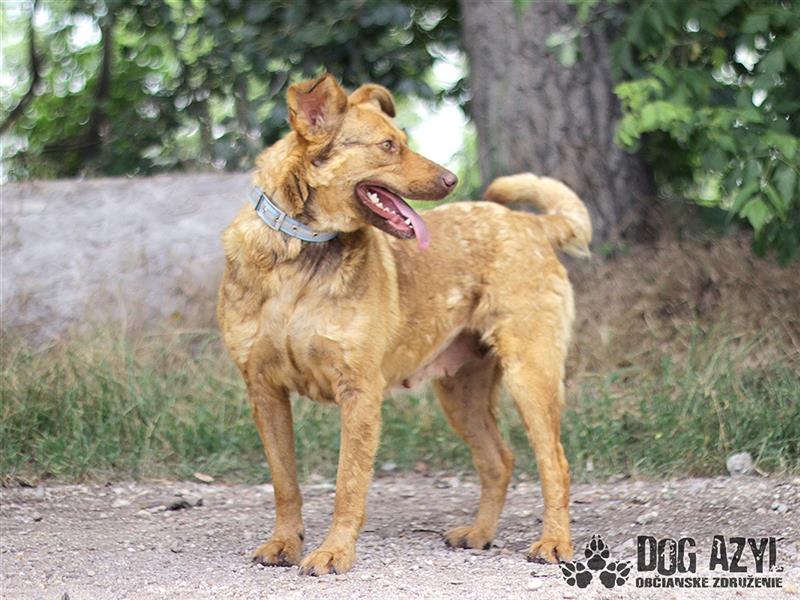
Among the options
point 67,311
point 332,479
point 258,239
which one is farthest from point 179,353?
point 258,239

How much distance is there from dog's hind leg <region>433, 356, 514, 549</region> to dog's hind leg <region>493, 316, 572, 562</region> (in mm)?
352

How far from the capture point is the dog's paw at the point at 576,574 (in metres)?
4.28

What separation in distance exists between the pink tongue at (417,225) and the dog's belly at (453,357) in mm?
856

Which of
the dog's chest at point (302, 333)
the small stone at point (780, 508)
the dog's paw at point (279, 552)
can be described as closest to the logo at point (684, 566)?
the small stone at point (780, 508)

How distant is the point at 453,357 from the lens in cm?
551

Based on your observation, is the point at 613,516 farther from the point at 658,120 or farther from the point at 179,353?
the point at 179,353

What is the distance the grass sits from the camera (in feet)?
20.4

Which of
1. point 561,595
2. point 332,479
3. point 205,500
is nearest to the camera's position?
point 561,595

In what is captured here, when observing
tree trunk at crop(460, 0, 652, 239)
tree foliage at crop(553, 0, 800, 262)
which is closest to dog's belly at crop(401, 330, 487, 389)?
tree foliage at crop(553, 0, 800, 262)

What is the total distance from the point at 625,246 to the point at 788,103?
1897mm

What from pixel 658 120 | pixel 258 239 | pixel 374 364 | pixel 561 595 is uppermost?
pixel 658 120

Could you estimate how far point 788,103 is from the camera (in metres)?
6.46

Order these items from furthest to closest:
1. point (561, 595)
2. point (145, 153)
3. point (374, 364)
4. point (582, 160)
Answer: point (145, 153)
point (582, 160)
point (374, 364)
point (561, 595)

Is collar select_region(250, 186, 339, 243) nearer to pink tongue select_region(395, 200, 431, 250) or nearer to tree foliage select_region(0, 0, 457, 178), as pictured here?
pink tongue select_region(395, 200, 431, 250)
